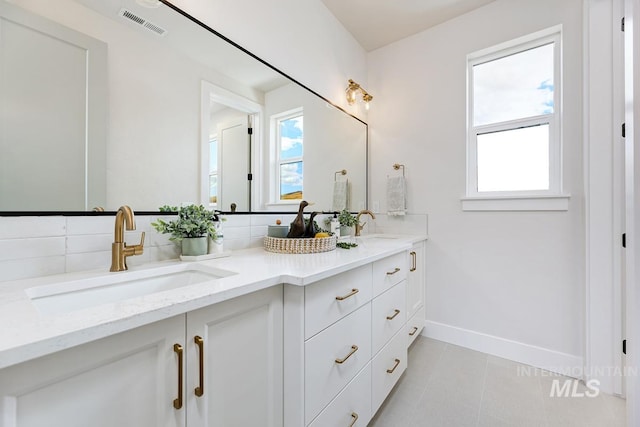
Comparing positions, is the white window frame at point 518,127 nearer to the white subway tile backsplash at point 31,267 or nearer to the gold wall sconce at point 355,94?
the gold wall sconce at point 355,94

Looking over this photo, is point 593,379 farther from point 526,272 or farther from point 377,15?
point 377,15

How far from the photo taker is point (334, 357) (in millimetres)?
1058

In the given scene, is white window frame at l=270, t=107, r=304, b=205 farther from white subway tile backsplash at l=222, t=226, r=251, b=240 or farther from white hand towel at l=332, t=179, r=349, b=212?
white hand towel at l=332, t=179, r=349, b=212

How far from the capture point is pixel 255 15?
1599 mm

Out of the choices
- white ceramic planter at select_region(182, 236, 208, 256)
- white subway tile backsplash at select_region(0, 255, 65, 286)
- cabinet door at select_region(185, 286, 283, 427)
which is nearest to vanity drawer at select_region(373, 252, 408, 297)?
cabinet door at select_region(185, 286, 283, 427)

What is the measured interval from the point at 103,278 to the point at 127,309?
1.20 ft

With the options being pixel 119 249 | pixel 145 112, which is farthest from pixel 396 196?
pixel 119 249

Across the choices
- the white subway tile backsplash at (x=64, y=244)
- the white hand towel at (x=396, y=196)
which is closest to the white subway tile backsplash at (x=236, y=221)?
the white subway tile backsplash at (x=64, y=244)

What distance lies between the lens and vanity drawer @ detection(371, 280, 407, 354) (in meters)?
1.34

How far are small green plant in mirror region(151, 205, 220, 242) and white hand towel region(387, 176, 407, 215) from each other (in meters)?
1.70

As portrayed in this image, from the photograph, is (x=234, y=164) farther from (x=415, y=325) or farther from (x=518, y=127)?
(x=518, y=127)

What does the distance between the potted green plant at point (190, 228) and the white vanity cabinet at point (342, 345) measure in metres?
0.48

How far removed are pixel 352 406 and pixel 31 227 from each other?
53.3 inches

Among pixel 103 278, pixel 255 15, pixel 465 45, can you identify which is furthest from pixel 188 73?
pixel 465 45
